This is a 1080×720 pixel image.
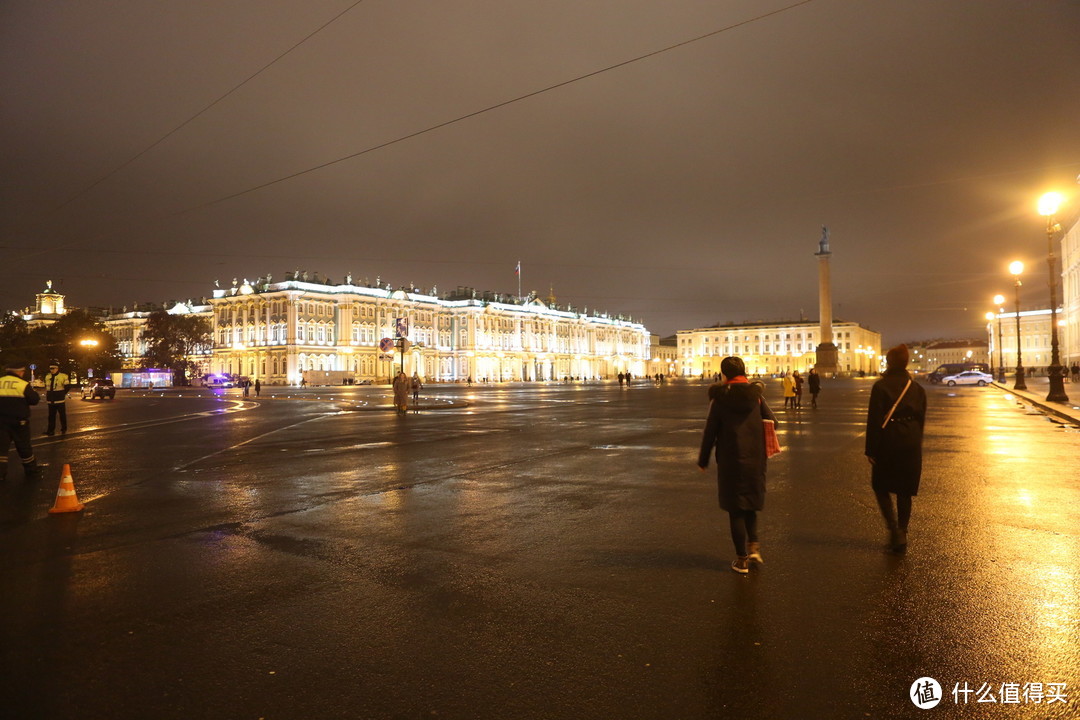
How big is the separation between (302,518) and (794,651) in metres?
5.57

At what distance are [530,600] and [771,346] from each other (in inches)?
6829

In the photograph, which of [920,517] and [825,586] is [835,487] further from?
[825,586]

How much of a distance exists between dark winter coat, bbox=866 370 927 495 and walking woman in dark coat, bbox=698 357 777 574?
1.24m

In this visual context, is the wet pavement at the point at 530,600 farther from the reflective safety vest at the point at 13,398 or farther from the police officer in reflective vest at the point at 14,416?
the reflective safety vest at the point at 13,398

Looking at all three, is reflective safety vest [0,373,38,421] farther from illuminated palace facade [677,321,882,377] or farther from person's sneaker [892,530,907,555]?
illuminated palace facade [677,321,882,377]

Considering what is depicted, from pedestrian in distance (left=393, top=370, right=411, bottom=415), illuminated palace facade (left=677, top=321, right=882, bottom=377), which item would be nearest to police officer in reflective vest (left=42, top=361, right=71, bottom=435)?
pedestrian in distance (left=393, top=370, right=411, bottom=415)

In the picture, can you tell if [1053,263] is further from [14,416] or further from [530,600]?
[14,416]

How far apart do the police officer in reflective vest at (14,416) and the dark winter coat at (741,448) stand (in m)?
10.4

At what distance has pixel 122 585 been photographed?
5.37 meters

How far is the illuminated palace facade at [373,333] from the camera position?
348 ft

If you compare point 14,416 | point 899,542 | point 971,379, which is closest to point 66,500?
point 14,416

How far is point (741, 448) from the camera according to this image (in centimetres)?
543

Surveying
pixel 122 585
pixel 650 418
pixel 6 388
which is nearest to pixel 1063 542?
pixel 122 585

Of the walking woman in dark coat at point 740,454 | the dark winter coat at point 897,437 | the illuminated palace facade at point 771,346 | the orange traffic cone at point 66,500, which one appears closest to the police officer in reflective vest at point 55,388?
the orange traffic cone at point 66,500
